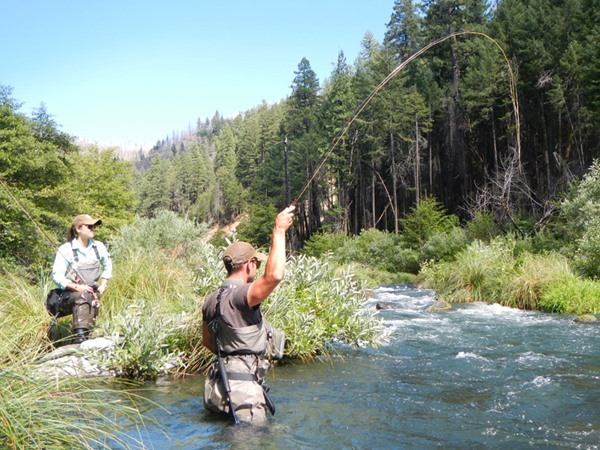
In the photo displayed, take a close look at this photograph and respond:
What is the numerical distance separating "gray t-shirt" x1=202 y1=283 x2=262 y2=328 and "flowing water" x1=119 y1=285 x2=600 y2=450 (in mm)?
957

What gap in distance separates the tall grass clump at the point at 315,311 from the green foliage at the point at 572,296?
6984mm

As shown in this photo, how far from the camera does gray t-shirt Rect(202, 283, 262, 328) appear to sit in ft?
15.1

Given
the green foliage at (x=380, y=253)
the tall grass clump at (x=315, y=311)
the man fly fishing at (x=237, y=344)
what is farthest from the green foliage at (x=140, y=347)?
the green foliage at (x=380, y=253)

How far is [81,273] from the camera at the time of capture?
23.0 ft

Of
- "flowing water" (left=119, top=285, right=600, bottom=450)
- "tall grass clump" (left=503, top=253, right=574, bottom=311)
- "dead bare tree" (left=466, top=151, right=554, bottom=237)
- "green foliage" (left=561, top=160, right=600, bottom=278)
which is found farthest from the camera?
"dead bare tree" (left=466, top=151, right=554, bottom=237)

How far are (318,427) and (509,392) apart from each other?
103 inches

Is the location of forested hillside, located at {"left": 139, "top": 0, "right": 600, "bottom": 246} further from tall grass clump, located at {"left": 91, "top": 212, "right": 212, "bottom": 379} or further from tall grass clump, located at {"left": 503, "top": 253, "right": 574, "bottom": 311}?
tall grass clump, located at {"left": 91, "top": 212, "right": 212, "bottom": 379}

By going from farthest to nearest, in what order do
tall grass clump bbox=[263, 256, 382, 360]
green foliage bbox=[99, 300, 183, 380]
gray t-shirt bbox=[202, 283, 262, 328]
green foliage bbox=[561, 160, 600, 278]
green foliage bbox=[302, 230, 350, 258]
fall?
green foliage bbox=[302, 230, 350, 258] → green foliage bbox=[561, 160, 600, 278] → tall grass clump bbox=[263, 256, 382, 360] → green foliage bbox=[99, 300, 183, 380] → gray t-shirt bbox=[202, 283, 262, 328]

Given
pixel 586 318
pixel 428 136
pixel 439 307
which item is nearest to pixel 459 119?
pixel 428 136

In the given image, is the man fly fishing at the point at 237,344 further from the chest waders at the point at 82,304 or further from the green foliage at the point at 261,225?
the green foliage at the point at 261,225

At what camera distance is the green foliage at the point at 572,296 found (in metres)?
12.8

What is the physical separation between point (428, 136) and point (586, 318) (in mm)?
37075

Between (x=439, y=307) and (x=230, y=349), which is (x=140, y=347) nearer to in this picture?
(x=230, y=349)

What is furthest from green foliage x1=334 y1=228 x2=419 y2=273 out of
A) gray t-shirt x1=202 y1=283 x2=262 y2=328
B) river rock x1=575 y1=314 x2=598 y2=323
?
gray t-shirt x1=202 y1=283 x2=262 y2=328
